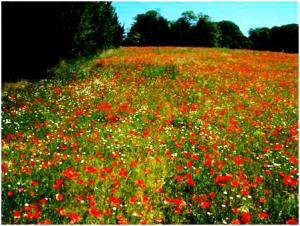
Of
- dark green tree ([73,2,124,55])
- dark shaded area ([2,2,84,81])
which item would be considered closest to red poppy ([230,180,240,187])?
dark shaded area ([2,2,84,81])

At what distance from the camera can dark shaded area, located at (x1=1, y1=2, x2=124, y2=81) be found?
14.8 m

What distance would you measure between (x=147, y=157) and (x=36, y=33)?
1200 cm

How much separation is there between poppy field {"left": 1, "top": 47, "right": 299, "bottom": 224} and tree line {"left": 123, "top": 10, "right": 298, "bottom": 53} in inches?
2169

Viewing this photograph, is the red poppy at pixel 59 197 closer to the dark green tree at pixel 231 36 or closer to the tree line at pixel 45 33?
the tree line at pixel 45 33

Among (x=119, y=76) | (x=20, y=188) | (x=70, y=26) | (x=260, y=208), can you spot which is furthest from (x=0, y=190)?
(x=70, y=26)

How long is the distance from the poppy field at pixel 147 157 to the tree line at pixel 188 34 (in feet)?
181

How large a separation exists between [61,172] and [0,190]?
1.09m

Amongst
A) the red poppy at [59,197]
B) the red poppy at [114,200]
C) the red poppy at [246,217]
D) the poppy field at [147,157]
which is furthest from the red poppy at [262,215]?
the red poppy at [59,197]

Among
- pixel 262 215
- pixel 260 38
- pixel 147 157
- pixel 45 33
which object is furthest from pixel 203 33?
pixel 262 215

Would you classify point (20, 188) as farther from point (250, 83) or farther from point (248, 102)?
point (250, 83)

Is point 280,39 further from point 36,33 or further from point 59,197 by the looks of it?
point 59,197

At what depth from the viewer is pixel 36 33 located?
1582 cm

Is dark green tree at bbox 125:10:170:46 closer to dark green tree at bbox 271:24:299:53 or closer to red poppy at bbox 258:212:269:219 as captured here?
dark green tree at bbox 271:24:299:53

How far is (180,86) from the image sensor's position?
46.8ft
